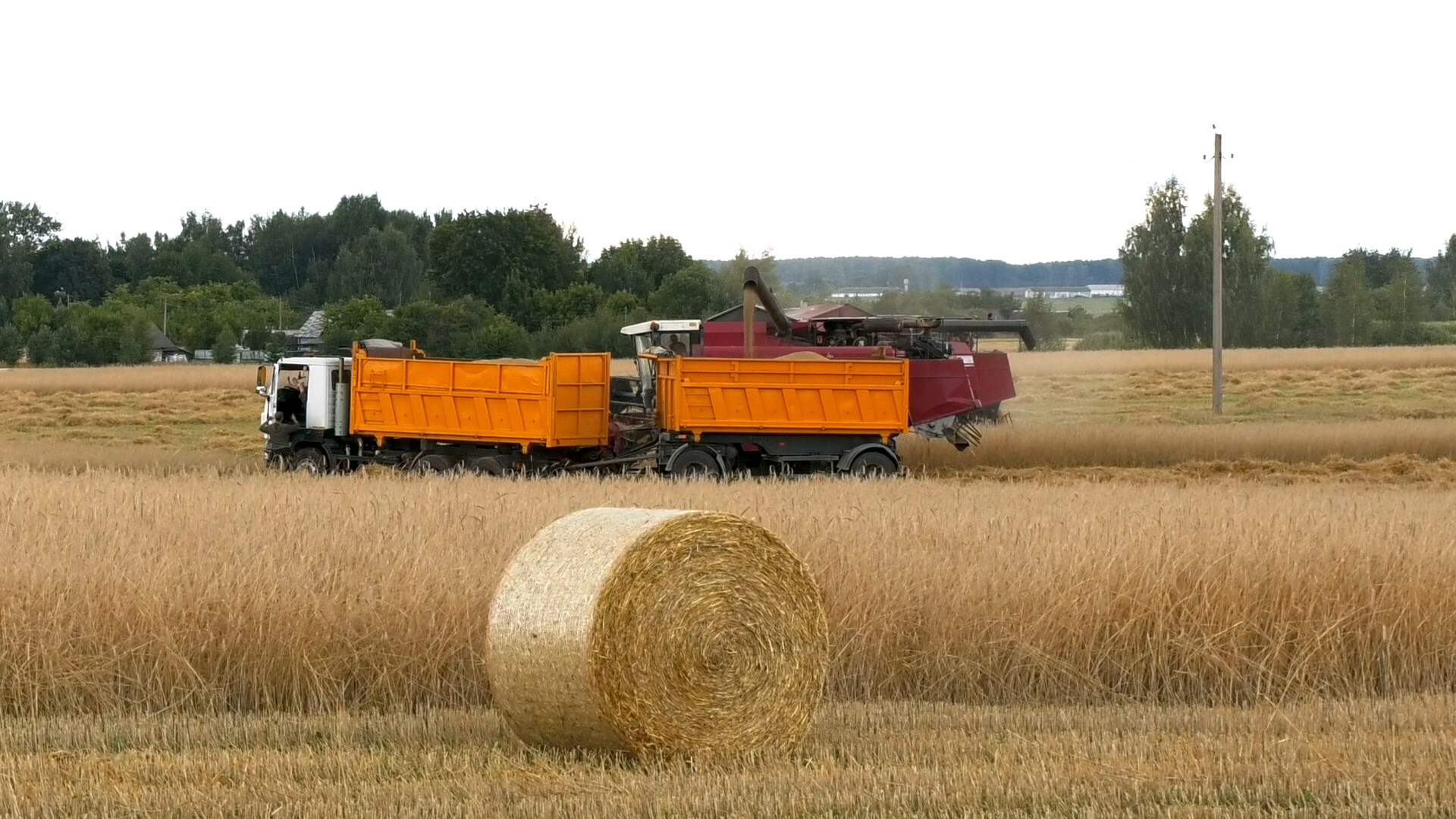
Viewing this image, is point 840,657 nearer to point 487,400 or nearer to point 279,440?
point 487,400

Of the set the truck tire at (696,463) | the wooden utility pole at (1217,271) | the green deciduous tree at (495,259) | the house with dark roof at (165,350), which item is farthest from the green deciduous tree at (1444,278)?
the truck tire at (696,463)

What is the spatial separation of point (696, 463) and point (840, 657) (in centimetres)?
1177

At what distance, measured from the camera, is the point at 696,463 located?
66.3 feet

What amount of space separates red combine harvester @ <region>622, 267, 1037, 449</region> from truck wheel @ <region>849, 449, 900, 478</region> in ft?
3.31

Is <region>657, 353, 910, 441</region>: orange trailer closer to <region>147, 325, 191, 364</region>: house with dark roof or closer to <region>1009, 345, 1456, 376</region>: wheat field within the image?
<region>1009, 345, 1456, 376</region>: wheat field

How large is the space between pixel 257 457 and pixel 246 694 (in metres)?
18.4

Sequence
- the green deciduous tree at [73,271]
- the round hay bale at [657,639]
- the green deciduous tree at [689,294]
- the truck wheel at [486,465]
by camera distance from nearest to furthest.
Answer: the round hay bale at [657,639] < the truck wheel at [486,465] < the green deciduous tree at [689,294] < the green deciduous tree at [73,271]

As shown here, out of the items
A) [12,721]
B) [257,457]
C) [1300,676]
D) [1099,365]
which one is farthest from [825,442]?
[1099,365]

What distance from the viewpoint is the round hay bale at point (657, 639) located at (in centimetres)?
643

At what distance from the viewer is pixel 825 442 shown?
20422 mm

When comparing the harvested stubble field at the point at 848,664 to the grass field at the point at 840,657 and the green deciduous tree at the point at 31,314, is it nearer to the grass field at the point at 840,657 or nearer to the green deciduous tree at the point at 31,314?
A: the grass field at the point at 840,657

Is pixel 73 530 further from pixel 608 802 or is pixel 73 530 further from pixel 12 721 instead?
pixel 608 802

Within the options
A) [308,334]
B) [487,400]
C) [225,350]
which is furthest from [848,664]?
[225,350]

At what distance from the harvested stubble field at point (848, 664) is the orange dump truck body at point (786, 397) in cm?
840
